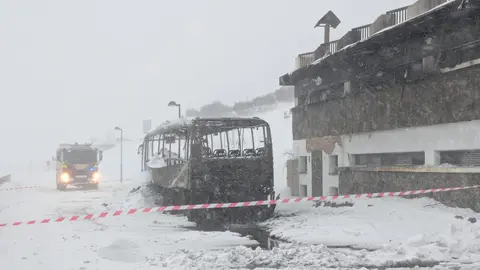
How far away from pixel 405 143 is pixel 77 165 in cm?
2153

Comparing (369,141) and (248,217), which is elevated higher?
(369,141)

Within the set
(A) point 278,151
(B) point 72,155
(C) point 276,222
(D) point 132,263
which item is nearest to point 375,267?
(D) point 132,263

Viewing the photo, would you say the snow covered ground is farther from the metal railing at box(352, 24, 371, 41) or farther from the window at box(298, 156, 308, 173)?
the window at box(298, 156, 308, 173)

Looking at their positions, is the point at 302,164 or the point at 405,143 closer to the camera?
the point at 405,143

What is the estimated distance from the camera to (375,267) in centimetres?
805

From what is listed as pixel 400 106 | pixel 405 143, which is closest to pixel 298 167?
pixel 405 143

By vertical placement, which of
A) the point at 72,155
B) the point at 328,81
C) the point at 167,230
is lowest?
the point at 167,230

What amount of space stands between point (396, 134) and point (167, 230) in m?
7.88

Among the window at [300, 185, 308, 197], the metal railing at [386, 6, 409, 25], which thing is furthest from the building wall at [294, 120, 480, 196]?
the metal railing at [386, 6, 409, 25]

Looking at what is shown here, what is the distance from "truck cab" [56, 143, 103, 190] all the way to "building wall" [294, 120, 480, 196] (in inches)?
598

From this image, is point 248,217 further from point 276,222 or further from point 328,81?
point 328,81

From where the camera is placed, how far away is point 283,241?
11.1 m

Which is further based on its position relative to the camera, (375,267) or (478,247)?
(478,247)

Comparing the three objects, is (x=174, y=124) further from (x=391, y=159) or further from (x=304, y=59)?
(x=304, y=59)
